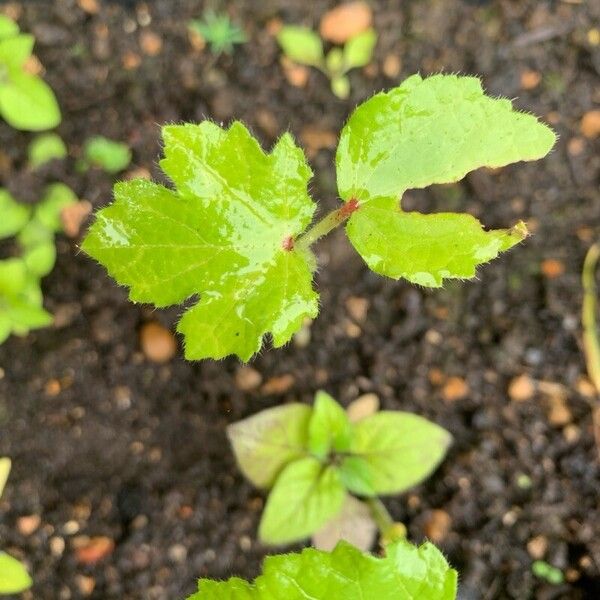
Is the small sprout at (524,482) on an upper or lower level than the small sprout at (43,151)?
lower

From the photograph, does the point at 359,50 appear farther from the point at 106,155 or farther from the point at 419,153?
the point at 419,153

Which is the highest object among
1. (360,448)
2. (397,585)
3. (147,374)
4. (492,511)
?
(397,585)

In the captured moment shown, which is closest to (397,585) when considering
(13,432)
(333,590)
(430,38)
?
(333,590)

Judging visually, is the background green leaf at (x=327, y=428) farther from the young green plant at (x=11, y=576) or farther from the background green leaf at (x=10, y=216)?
the background green leaf at (x=10, y=216)

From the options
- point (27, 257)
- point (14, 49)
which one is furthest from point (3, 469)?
point (14, 49)

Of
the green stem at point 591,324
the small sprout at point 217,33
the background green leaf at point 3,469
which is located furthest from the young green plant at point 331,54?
the background green leaf at point 3,469

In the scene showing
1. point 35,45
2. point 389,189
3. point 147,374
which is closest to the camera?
point 389,189

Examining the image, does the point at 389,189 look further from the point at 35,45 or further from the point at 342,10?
the point at 35,45
